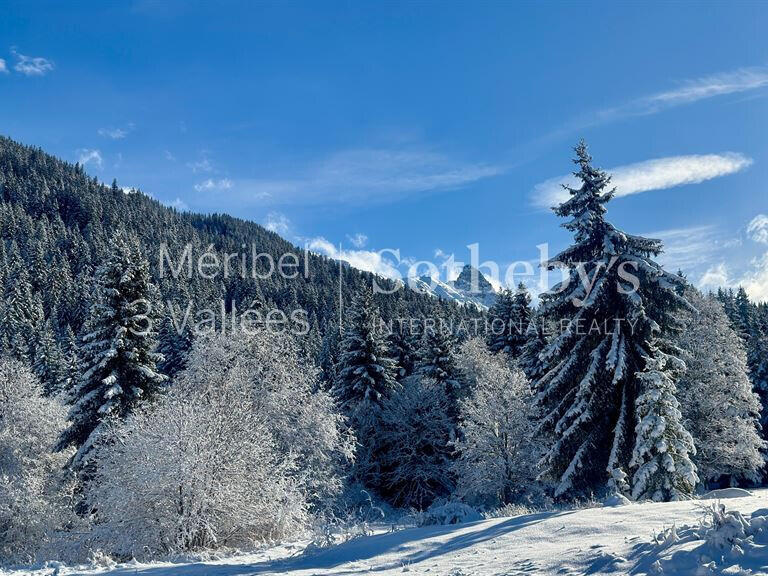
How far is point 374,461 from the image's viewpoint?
3906 centimetres

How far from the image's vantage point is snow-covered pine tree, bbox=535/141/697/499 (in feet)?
53.4

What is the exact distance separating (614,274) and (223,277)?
578ft

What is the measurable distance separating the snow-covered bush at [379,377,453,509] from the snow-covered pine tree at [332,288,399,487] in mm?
821

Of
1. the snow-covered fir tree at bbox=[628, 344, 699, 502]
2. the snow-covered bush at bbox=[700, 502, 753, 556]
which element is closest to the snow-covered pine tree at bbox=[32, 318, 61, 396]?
the snow-covered fir tree at bbox=[628, 344, 699, 502]

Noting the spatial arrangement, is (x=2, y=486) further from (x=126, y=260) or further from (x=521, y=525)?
(x=521, y=525)

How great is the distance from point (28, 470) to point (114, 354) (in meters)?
9.03

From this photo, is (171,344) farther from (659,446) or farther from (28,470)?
(659,446)

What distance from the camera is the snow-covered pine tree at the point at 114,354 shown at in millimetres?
24203

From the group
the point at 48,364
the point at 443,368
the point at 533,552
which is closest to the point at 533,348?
the point at 443,368

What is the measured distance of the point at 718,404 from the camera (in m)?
29.1

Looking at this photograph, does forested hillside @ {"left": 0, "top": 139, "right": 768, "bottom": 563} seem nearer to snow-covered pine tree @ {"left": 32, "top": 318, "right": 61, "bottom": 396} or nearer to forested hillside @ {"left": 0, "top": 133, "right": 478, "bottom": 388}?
snow-covered pine tree @ {"left": 32, "top": 318, "right": 61, "bottom": 396}

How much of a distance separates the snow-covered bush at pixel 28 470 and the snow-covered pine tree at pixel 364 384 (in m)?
17.2

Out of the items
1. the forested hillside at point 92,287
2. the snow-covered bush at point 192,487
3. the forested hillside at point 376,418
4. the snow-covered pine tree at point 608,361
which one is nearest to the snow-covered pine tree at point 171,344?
the forested hillside at point 376,418

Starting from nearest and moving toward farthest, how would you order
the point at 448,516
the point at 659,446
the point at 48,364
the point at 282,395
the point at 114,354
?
the point at 448,516 < the point at 659,446 < the point at 114,354 < the point at 282,395 < the point at 48,364
